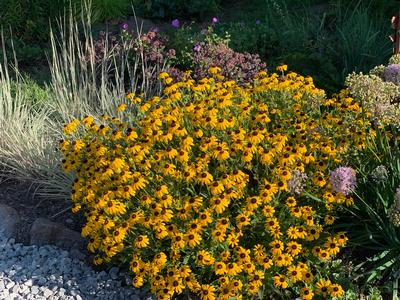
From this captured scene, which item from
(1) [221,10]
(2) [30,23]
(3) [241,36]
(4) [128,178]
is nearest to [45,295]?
(4) [128,178]

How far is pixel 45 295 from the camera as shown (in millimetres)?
3525

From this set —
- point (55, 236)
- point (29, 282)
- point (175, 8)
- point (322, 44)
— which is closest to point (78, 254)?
point (55, 236)

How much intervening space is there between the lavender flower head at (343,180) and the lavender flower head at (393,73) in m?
0.99

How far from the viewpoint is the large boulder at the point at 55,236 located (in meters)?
4.04

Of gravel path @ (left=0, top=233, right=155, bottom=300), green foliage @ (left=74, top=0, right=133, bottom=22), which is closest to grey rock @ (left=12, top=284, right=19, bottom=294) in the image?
gravel path @ (left=0, top=233, right=155, bottom=300)

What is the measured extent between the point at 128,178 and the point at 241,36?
3.66 m

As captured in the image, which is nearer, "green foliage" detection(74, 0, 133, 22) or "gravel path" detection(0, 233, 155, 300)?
"gravel path" detection(0, 233, 155, 300)

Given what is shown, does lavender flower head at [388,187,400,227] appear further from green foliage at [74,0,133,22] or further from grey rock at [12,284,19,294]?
green foliage at [74,0,133,22]

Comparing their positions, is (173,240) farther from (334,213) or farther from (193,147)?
(334,213)

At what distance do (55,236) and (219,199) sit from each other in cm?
153

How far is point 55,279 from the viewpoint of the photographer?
3648 mm

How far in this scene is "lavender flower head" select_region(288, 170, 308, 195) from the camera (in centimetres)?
310

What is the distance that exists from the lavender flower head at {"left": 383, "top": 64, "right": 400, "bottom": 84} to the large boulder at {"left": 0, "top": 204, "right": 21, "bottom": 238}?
8.78 feet

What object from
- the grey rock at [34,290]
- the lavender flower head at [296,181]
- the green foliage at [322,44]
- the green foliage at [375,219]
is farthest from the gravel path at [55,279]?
the green foliage at [322,44]
